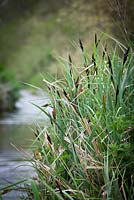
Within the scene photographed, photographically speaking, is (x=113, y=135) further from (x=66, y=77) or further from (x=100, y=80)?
(x=66, y=77)

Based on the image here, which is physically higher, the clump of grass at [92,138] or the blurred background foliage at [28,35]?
the blurred background foliage at [28,35]

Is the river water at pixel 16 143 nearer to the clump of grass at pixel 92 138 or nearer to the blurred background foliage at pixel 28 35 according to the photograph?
the clump of grass at pixel 92 138

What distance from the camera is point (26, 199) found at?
17.7 feet

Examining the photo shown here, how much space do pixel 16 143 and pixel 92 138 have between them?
6.75m

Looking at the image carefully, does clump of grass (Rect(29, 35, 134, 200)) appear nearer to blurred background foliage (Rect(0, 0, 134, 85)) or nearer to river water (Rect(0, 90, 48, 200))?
river water (Rect(0, 90, 48, 200))

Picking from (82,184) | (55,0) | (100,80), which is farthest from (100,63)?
(55,0)

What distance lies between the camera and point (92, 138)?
4.96 meters

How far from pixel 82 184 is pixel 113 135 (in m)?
0.46

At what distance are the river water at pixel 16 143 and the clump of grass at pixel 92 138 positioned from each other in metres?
0.28

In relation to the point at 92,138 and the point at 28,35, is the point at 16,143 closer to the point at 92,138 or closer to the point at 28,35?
the point at 92,138

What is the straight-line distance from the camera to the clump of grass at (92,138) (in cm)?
473

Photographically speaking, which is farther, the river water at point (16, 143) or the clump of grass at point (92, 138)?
the river water at point (16, 143)

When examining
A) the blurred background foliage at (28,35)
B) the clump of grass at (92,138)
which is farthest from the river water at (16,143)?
the blurred background foliage at (28,35)

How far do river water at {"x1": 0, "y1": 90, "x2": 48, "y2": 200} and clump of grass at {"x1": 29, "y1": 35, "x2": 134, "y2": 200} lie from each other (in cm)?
28
